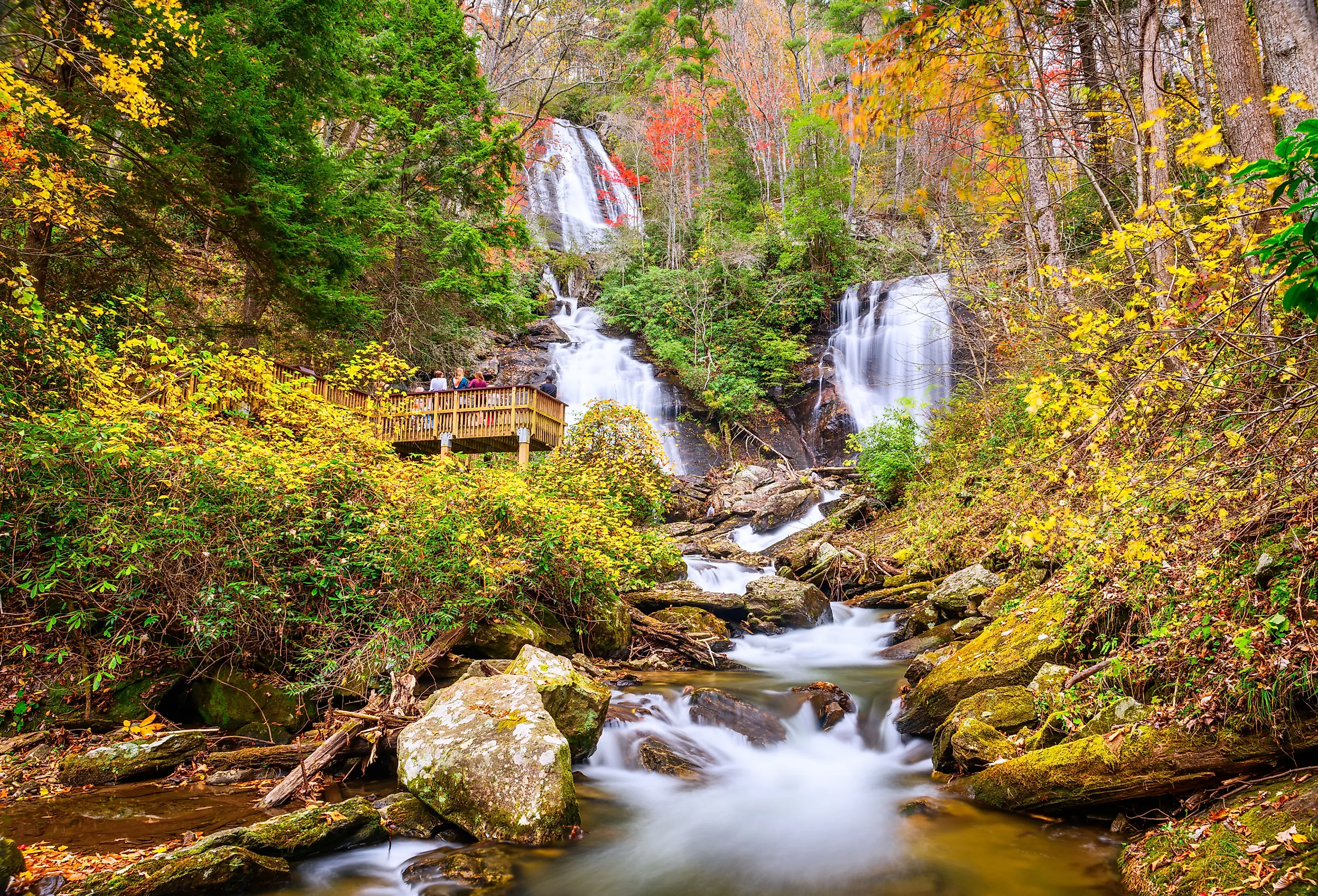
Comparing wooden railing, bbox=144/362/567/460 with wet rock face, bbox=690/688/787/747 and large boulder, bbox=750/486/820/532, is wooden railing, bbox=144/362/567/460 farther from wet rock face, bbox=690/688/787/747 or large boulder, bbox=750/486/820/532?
wet rock face, bbox=690/688/787/747

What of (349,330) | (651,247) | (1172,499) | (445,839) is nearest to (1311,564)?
(1172,499)

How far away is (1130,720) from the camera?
3.98 meters

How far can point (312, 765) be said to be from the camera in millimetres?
4762

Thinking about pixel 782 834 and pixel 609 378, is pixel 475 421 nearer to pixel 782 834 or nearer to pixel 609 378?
pixel 609 378

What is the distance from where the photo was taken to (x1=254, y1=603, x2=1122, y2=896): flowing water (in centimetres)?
378

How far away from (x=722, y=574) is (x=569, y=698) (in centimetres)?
723

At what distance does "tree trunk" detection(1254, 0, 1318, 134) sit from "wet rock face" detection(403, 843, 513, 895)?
6.13 m

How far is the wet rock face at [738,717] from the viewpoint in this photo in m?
6.27

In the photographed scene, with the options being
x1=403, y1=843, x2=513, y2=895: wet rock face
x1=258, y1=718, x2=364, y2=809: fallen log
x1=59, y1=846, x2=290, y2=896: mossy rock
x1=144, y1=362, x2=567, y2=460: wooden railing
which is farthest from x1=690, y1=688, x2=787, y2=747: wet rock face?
x1=144, y1=362, x2=567, y2=460: wooden railing

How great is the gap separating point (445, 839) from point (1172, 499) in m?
5.09

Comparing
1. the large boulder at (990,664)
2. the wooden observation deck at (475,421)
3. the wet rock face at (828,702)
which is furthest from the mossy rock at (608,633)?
the wooden observation deck at (475,421)

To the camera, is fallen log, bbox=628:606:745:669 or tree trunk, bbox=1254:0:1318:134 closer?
tree trunk, bbox=1254:0:1318:134

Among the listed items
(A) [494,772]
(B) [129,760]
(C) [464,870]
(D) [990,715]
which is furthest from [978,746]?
(B) [129,760]

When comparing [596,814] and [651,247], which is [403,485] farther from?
[651,247]
